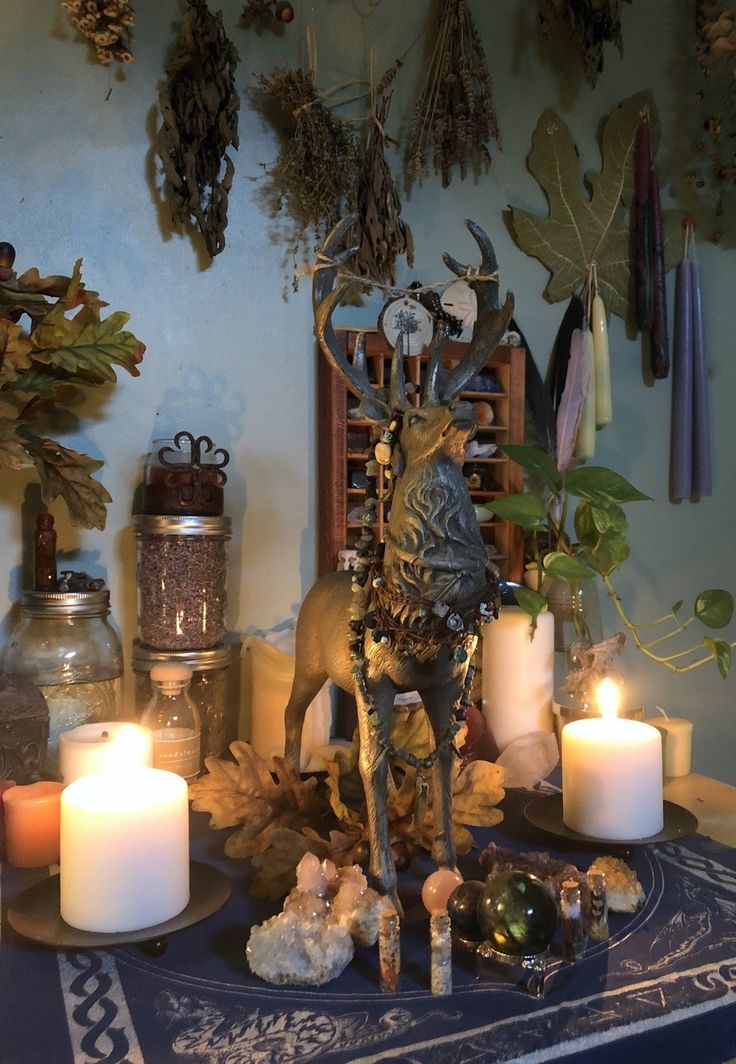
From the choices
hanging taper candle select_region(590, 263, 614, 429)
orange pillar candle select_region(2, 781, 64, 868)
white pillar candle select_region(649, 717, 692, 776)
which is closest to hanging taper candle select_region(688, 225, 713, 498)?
hanging taper candle select_region(590, 263, 614, 429)

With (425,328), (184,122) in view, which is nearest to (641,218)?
(425,328)

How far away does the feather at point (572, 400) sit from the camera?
4.80 ft

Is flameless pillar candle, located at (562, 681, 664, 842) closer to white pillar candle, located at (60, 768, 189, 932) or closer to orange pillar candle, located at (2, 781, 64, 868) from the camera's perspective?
white pillar candle, located at (60, 768, 189, 932)

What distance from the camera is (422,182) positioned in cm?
150

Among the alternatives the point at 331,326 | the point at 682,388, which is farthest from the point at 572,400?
the point at 331,326

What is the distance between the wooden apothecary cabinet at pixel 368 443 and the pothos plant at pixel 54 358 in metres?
0.36

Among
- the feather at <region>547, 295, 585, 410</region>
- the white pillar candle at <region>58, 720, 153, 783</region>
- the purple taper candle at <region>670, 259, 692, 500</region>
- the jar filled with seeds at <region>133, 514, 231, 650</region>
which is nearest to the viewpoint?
the white pillar candle at <region>58, 720, 153, 783</region>

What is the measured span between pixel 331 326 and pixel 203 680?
2.04ft

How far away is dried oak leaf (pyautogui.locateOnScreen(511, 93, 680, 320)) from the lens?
1.61 metres

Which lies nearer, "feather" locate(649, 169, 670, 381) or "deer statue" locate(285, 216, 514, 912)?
"deer statue" locate(285, 216, 514, 912)

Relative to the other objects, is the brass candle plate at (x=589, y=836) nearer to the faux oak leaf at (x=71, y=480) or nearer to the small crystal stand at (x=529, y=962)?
the small crystal stand at (x=529, y=962)

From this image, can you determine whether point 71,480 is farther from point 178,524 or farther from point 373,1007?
point 373,1007

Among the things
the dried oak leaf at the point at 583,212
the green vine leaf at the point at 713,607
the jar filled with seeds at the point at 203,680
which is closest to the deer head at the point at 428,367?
the jar filled with seeds at the point at 203,680

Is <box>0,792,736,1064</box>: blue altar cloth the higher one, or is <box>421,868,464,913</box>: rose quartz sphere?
<box>421,868,464,913</box>: rose quartz sphere
